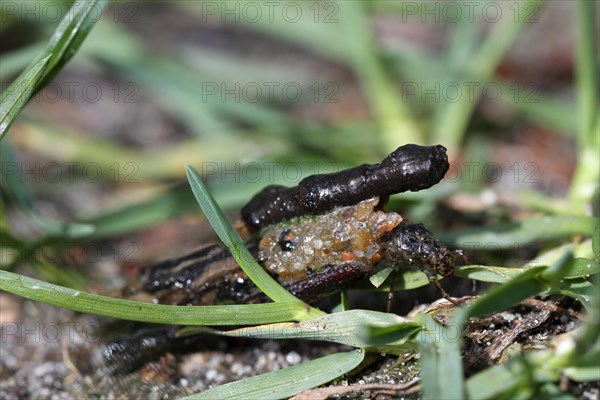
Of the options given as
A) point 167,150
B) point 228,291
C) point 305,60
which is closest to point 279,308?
point 228,291

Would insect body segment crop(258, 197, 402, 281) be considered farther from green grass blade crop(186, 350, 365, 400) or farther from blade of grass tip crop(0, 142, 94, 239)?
blade of grass tip crop(0, 142, 94, 239)

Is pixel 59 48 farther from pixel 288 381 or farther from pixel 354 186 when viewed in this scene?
pixel 288 381

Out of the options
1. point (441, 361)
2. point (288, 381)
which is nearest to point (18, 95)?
point (288, 381)

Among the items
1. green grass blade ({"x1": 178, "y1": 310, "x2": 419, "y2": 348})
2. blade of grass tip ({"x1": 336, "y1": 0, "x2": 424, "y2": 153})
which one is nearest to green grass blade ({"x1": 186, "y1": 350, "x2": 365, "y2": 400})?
green grass blade ({"x1": 178, "y1": 310, "x2": 419, "y2": 348})

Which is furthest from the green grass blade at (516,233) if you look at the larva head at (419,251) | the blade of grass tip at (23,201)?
the blade of grass tip at (23,201)

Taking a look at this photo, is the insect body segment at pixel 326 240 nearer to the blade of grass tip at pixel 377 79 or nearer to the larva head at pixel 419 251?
the larva head at pixel 419 251
